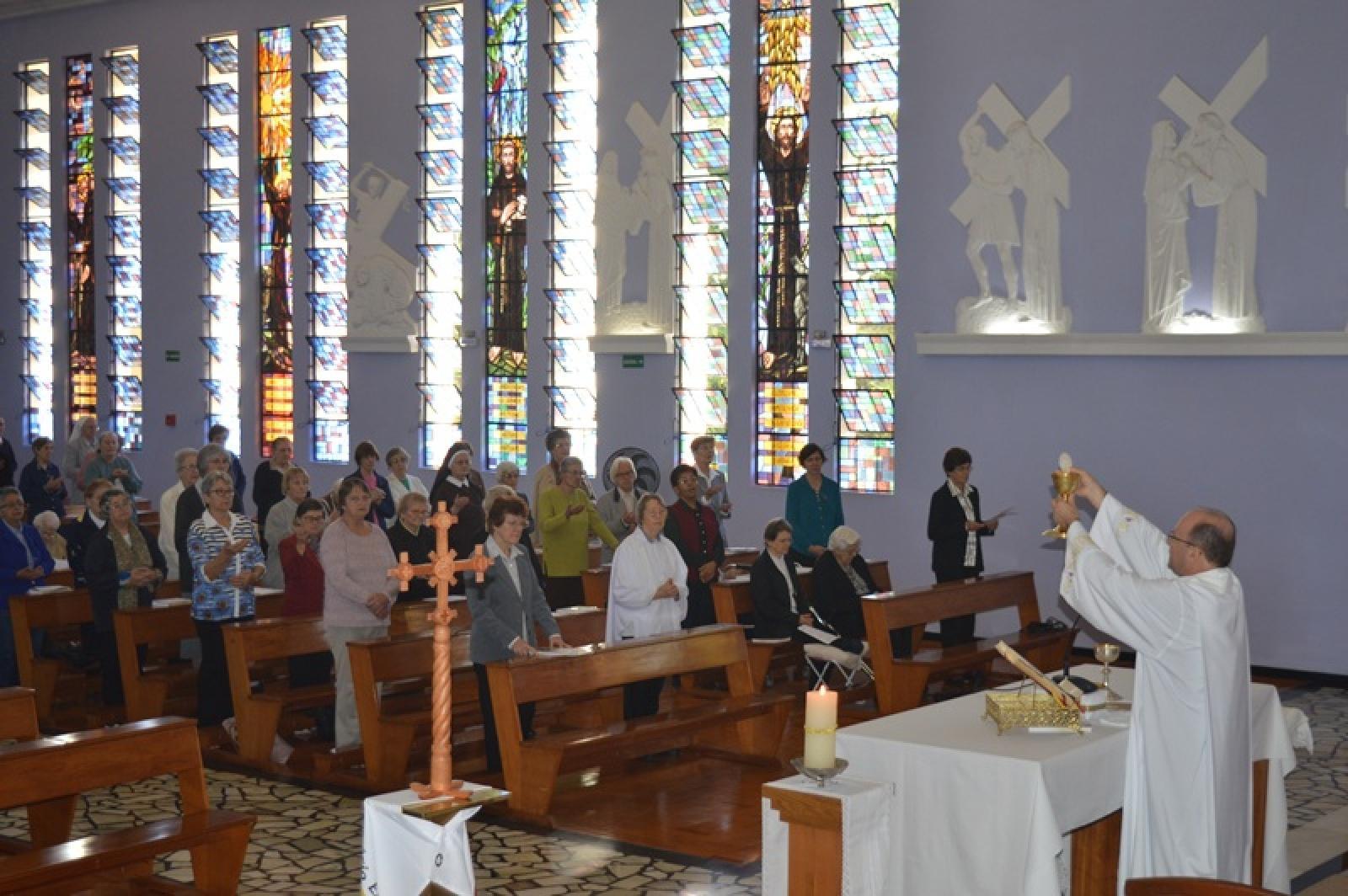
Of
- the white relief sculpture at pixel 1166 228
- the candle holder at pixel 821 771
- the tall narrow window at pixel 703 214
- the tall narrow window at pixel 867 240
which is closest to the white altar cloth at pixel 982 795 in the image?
the candle holder at pixel 821 771

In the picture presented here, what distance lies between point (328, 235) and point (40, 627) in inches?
317

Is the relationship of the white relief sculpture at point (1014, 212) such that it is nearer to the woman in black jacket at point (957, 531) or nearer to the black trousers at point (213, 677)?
the woman in black jacket at point (957, 531)

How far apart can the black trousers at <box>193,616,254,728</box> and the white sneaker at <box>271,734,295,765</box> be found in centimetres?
35

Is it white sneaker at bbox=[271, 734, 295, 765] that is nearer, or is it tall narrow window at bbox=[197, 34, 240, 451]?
white sneaker at bbox=[271, 734, 295, 765]

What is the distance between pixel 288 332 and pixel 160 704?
8.97m

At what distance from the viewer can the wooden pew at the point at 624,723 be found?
8.14 m

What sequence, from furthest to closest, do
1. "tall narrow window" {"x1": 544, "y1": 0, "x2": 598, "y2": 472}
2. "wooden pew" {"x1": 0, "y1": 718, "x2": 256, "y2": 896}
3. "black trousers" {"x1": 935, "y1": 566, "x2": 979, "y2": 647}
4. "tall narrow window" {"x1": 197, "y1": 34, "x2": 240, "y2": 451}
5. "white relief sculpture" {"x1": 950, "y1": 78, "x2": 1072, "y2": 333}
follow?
"tall narrow window" {"x1": 197, "y1": 34, "x2": 240, "y2": 451}, "tall narrow window" {"x1": 544, "y1": 0, "x2": 598, "y2": 472}, "white relief sculpture" {"x1": 950, "y1": 78, "x2": 1072, "y2": 333}, "black trousers" {"x1": 935, "y1": 566, "x2": 979, "y2": 647}, "wooden pew" {"x1": 0, "y1": 718, "x2": 256, "y2": 896}

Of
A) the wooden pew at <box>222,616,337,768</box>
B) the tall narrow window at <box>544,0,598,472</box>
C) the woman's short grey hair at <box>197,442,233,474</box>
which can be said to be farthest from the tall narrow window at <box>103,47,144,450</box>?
the wooden pew at <box>222,616,337,768</box>

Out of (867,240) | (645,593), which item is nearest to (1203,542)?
(645,593)

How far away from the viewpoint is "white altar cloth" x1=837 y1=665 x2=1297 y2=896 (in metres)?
5.23

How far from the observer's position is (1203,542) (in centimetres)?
558

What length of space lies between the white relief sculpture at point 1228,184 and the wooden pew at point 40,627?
807 cm

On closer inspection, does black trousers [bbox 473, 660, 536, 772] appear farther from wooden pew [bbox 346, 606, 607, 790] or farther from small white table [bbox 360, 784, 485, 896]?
small white table [bbox 360, 784, 485, 896]

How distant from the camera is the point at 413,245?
17.2 metres
